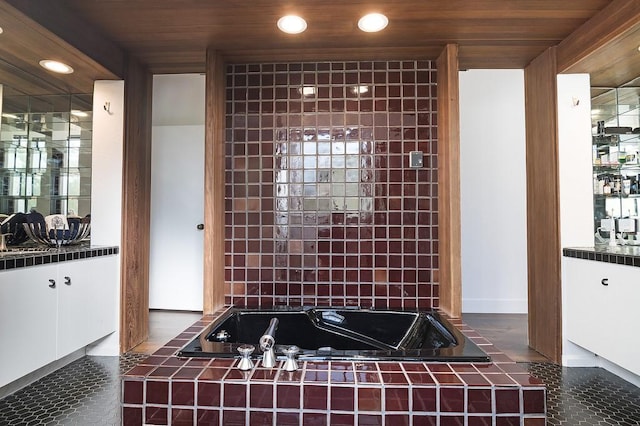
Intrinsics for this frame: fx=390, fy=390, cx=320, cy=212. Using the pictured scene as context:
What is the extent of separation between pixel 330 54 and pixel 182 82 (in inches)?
67.4

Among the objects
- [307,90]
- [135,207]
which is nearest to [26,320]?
[135,207]

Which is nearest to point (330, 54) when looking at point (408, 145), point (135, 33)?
point (408, 145)

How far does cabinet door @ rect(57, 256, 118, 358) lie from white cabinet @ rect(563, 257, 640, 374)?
3.05 m

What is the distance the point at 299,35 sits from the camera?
2293mm

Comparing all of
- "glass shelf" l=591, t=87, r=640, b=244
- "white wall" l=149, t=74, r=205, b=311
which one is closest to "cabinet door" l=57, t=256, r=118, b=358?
"white wall" l=149, t=74, r=205, b=311

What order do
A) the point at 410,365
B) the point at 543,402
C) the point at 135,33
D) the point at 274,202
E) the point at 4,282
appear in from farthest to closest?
1. the point at 274,202
2. the point at 135,33
3. the point at 4,282
4. the point at 410,365
5. the point at 543,402

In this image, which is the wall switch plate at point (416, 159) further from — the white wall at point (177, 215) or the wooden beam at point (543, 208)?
the white wall at point (177, 215)

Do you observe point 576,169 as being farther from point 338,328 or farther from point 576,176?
point 338,328

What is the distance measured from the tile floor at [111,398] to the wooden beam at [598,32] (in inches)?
75.1

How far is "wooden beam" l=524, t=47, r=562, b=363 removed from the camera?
258 cm

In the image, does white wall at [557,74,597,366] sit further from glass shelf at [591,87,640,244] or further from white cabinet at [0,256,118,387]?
white cabinet at [0,256,118,387]

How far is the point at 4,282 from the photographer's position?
1882 millimetres

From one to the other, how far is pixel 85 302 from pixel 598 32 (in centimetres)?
341

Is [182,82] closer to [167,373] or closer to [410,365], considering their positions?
[167,373]
